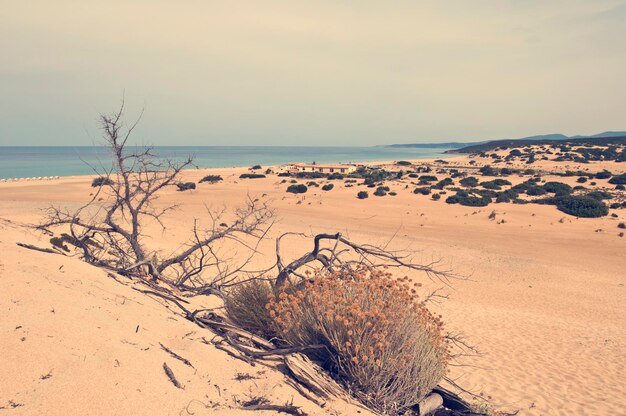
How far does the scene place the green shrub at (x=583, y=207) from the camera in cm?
2562

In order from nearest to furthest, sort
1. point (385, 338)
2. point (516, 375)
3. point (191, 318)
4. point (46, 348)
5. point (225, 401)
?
point (46, 348), point (225, 401), point (385, 338), point (191, 318), point (516, 375)

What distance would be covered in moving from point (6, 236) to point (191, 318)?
3437mm

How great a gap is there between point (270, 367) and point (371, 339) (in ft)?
3.62

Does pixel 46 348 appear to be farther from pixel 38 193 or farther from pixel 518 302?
pixel 38 193

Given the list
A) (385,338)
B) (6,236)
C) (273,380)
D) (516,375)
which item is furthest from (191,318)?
(516,375)

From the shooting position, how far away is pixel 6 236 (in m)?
6.72

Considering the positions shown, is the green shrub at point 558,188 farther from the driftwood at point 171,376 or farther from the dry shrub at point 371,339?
the driftwood at point 171,376

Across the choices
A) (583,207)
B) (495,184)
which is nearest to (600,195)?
(583,207)

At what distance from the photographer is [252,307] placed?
237 inches

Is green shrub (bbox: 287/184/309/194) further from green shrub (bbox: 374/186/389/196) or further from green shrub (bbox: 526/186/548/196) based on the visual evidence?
green shrub (bbox: 526/186/548/196)

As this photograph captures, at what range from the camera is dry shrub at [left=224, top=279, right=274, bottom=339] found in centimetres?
577

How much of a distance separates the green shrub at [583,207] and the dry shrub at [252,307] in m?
25.6

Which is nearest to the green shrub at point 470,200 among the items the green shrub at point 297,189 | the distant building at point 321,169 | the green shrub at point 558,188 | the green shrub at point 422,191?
the green shrub at point 422,191

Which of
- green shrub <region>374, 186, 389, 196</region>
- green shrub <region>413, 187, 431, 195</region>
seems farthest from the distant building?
green shrub <region>413, 187, 431, 195</region>
